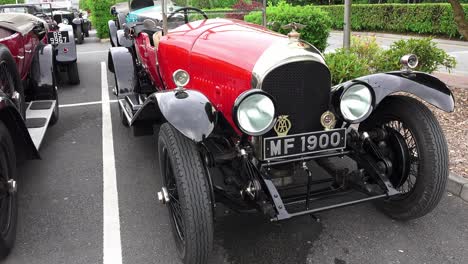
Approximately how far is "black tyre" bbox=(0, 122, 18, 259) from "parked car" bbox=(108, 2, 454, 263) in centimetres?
93

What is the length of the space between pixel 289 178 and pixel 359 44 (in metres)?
4.30

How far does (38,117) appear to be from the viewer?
448 cm

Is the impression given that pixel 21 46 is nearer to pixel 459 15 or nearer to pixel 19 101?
pixel 19 101

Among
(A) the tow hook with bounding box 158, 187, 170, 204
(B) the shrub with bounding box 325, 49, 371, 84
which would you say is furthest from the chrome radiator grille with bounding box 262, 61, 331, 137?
(B) the shrub with bounding box 325, 49, 371, 84

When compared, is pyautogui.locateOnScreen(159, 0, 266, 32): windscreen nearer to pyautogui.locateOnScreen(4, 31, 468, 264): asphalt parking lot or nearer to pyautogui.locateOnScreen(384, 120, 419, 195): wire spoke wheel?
pyautogui.locateOnScreen(4, 31, 468, 264): asphalt parking lot

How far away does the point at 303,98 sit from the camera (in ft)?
8.65

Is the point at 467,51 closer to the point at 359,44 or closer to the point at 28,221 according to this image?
the point at 359,44

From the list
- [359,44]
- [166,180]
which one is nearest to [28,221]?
[166,180]

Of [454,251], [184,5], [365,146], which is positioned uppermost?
[184,5]

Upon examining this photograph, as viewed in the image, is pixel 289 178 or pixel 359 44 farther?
pixel 359 44

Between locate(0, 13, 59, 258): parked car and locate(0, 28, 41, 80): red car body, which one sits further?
locate(0, 28, 41, 80): red car body

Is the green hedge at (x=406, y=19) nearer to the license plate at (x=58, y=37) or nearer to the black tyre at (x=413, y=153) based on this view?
the license plate at (x=58, y=37)

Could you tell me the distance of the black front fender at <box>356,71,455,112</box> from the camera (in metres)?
2.81

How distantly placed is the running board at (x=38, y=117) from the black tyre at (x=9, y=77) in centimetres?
20
